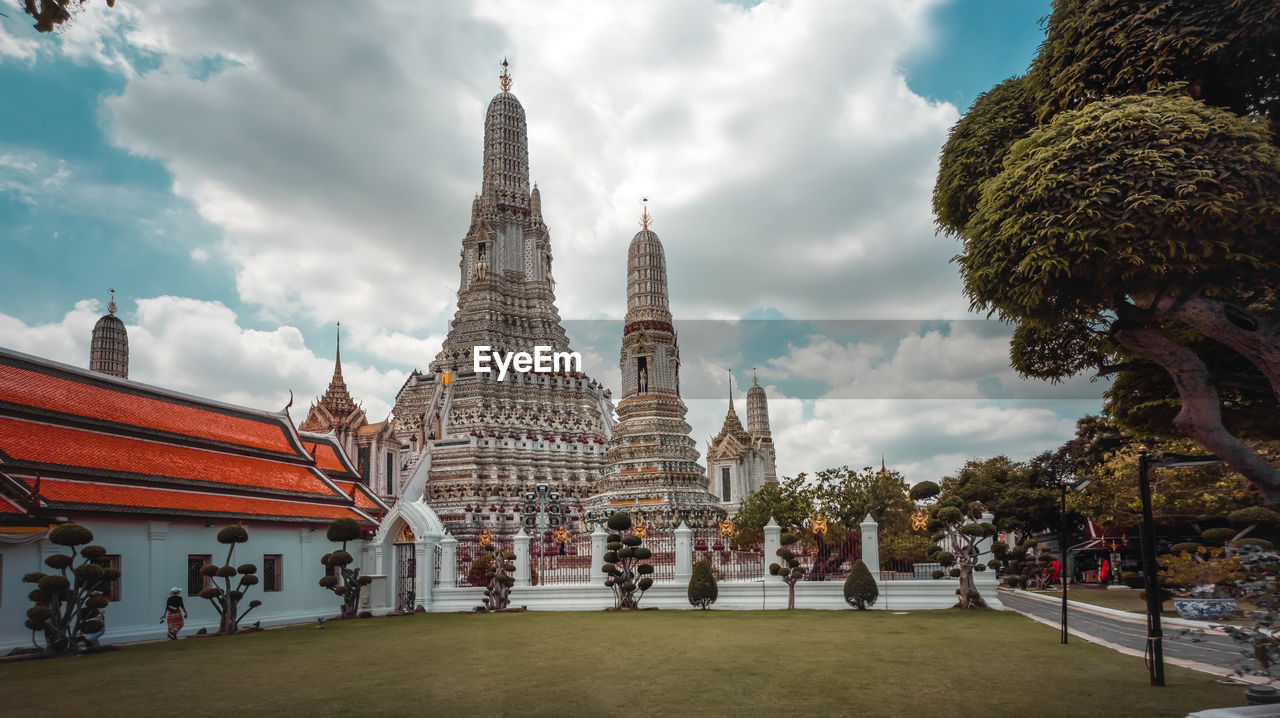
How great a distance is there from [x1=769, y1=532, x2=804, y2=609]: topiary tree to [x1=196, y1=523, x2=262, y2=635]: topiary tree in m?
12.9

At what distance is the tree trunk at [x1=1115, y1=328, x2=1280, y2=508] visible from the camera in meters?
9.86

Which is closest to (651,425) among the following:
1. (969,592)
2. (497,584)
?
(497,584)

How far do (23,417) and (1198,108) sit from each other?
71.3 ft

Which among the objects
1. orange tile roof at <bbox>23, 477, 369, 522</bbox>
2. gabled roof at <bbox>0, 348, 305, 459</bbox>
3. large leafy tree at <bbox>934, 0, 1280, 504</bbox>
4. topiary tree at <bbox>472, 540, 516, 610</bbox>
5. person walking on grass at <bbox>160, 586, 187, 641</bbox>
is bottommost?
topiary tree at <bbox>472, 540, 516, 610</bbox>

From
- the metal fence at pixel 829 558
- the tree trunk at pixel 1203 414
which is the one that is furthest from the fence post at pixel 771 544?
the tree trunk at pixel 1203 414

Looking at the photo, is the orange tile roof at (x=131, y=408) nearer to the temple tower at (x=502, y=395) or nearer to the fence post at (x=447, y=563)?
the fence post at (x=447, y=563)

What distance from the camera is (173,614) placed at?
18125 mm

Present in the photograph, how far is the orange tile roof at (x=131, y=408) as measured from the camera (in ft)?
61.8

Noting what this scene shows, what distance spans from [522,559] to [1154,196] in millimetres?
20416

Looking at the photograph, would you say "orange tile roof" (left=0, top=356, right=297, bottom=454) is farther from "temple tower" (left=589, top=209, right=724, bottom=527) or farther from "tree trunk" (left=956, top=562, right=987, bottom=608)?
"temple tower" (left=589, top=209, right=724, bottom=527)

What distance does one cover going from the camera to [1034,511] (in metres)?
41.8

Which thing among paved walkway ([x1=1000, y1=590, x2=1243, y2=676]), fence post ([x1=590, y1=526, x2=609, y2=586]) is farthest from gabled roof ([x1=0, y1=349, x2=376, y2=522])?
paved walkway ([x1=1000, y1=590, x2=1243, y2=676])

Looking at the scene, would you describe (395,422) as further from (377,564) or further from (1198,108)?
(1198,108)

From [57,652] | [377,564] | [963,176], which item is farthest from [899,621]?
[57,652]
